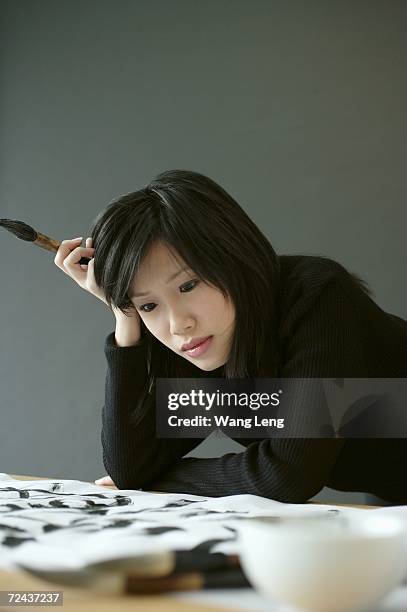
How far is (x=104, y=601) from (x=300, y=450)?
597mm

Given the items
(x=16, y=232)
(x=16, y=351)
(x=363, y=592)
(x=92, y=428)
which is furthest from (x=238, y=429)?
(x=16, y=351)

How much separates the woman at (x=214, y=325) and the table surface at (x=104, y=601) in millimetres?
554

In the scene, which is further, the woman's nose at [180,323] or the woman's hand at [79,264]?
the woman's hand at [79,264]

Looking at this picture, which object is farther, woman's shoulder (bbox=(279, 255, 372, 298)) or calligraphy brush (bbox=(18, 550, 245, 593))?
woman's shoulder (bbox=(279, 255, 372, 298))

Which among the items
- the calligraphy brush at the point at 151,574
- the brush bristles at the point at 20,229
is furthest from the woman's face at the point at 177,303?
the calligraphy brush at the point at 151,574

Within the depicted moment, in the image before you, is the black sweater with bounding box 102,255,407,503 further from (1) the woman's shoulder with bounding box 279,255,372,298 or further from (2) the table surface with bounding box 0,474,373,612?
(2) the table surface with bounding box 0,474,373,612

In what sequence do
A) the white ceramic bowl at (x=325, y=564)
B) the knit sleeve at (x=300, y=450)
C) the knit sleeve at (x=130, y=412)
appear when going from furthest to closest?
1. the knit sleeve at (x=130, y=412)
2. the knit sleeve at (x=300, y=450)
3. the white ceramic bowl at (x=325, y=564)

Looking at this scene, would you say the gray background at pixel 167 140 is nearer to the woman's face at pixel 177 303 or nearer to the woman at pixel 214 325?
the woman at pixel 214 325

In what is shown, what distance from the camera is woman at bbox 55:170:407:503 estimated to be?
3.43 ft

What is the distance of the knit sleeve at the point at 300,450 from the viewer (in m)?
1.00

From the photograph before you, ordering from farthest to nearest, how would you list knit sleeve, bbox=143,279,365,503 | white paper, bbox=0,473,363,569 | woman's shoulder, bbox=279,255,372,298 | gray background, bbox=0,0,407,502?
1. gray background, bbox=0,0,407,502
2. woman's shoulder, bbox=279,255,372,298
3. knit sleeve, bbox=143,279,365,503
4. white paper, bbox=0,473,363,569

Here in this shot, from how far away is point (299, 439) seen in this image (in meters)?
1.01

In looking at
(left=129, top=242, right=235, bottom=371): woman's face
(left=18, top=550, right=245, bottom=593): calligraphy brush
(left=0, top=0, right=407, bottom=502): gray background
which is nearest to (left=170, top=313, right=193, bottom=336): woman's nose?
(left=129, top=242, right=235, bottom=371): woman's face

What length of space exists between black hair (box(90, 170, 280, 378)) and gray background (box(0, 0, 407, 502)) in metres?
1.05
